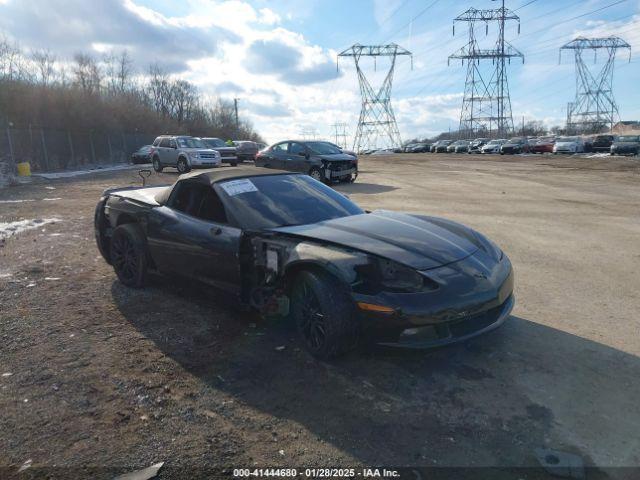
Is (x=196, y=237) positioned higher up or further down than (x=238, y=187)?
further down

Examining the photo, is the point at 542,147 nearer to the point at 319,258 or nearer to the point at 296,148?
the point at 296,148

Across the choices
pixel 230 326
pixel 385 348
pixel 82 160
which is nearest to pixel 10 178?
pixel 82 160

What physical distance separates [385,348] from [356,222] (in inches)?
52.2

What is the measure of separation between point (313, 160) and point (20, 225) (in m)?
9.06

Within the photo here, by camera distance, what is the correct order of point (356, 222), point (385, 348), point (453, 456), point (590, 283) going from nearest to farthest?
point (453, 456) < point (385, 348) < point (356, 222) < point (590, 283)

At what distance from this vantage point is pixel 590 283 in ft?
18.1

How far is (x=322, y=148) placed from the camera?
16984mm

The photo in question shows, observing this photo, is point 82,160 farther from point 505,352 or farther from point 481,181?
point 505,352

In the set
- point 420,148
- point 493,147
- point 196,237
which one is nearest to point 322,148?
point 196,237

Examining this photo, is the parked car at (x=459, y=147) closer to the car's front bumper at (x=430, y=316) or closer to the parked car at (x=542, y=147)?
the parked car at (x=542, y=147)

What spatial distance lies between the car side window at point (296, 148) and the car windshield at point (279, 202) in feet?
38.2

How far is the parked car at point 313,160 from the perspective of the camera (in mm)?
16266

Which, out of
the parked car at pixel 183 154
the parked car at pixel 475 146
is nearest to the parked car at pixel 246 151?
the parked car at pixel 183 154

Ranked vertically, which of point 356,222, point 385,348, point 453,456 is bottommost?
point 453,456
